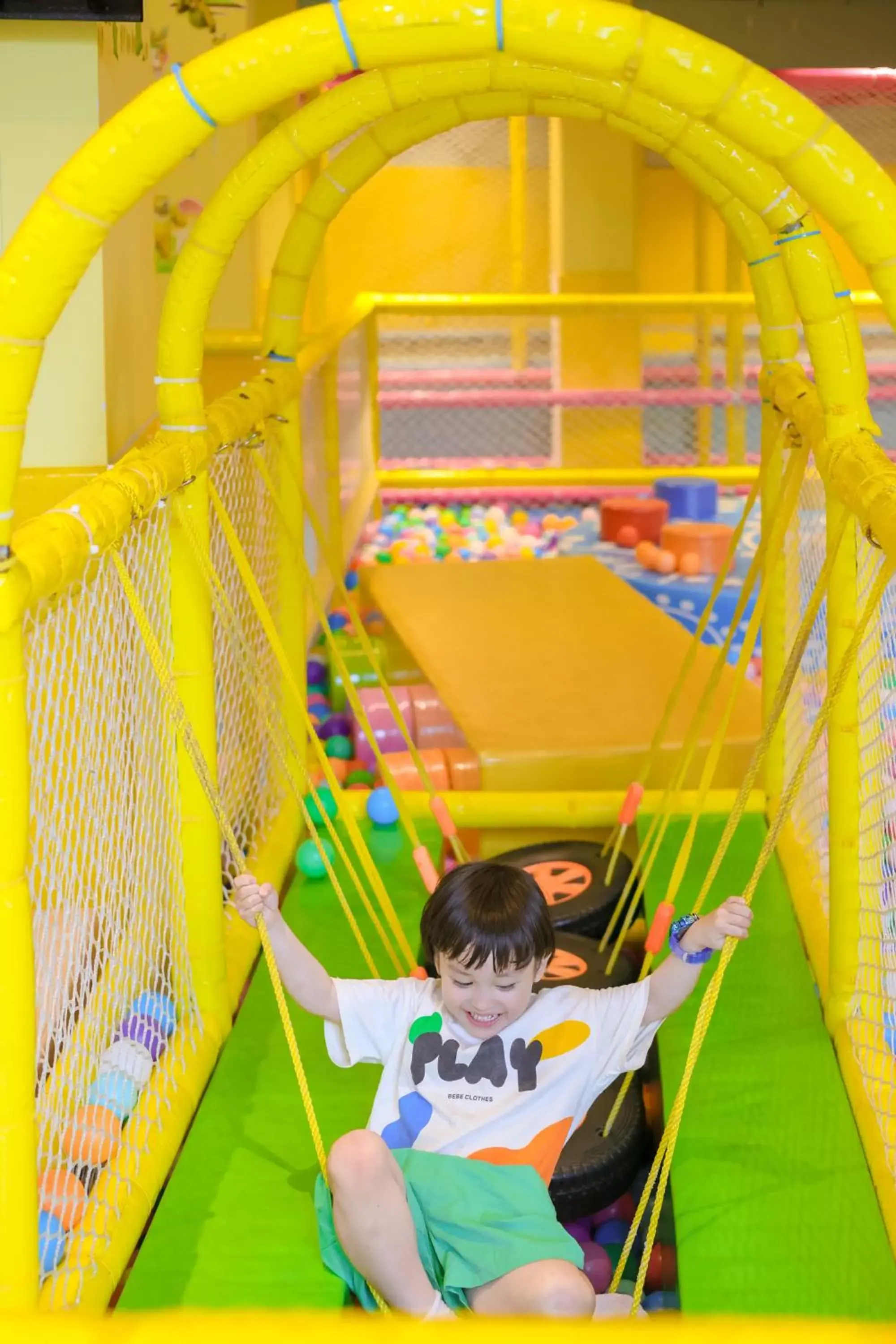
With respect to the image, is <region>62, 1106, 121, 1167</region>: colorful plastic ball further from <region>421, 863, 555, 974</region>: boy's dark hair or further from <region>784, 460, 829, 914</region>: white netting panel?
<region>784, 460, 829, 914</region>: white netting panel

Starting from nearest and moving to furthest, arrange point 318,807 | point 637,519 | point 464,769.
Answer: point 318,807 < point 464,769 < point 637,519

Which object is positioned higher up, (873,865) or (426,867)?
(873,865)

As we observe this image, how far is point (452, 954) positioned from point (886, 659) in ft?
2.98

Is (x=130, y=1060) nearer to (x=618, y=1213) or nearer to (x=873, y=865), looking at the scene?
(x=618, y=1213)

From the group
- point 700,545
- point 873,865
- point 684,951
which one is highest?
point 684,951

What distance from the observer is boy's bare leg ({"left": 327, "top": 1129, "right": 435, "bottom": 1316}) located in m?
1.82

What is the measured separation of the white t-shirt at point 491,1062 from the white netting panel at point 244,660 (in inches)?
28.3

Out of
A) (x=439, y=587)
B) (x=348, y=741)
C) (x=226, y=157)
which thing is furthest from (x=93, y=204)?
(x=226, y=157)

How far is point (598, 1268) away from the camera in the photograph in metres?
2.36

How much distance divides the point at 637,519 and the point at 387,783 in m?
3.95

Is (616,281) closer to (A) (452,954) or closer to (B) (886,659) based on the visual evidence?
(B) (886,659)

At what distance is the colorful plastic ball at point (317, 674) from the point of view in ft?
17.2

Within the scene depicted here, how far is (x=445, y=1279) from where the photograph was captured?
6.08 ft

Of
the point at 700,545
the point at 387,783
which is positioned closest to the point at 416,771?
the point at 387,783
